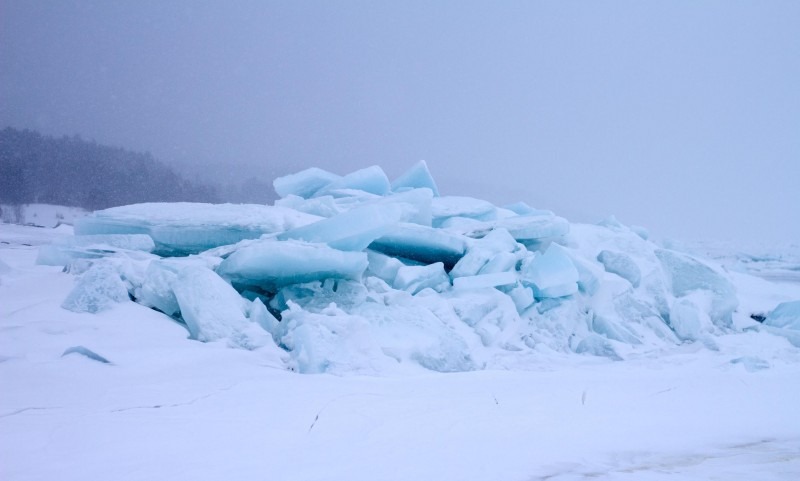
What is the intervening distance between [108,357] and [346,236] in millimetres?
2036

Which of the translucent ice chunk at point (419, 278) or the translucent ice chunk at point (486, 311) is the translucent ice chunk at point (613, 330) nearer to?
the translucent ice chunk at point (486, 311)

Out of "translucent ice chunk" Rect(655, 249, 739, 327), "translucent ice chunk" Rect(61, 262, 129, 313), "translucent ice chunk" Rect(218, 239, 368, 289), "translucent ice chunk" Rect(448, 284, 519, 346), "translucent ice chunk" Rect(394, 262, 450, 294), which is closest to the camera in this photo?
"translucent ice chunk" Rect(61, 262, 129, 313)

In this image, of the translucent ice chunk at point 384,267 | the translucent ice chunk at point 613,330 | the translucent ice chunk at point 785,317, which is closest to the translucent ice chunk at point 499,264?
the translucent ice chunk at point 384,267

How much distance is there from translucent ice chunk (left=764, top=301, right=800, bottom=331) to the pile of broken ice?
1.77 feet

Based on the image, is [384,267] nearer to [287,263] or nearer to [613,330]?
[287,263]

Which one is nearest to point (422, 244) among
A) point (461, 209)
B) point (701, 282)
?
point (461, 209)

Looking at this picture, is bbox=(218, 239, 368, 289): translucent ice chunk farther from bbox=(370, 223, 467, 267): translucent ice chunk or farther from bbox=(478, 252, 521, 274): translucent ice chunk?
bbox=(478, 252, 521, 274): translucent ice chunk

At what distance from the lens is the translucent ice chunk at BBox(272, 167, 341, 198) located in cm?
739

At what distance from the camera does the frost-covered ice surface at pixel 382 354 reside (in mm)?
1790

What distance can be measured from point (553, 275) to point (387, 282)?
1613 millimetres

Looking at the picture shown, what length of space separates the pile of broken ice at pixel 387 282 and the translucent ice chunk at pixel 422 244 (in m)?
0.02

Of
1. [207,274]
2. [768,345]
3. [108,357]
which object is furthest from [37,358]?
[768,345]

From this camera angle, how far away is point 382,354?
343 centimetres

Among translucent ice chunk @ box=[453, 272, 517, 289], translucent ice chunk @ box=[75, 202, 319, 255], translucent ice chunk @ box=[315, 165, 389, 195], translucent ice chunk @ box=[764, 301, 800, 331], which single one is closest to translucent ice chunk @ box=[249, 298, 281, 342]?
translucent ice chunk @ box=[75, 202, 319, 255]
